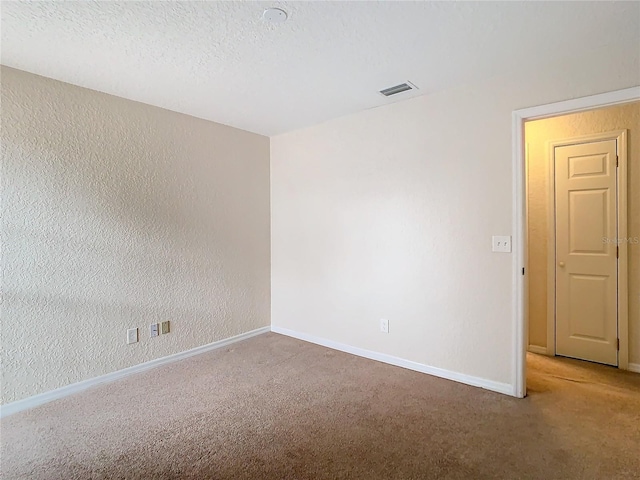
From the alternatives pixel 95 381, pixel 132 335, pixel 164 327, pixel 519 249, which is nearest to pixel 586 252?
pixel 519 249

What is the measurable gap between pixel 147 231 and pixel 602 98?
Result: 3518mm

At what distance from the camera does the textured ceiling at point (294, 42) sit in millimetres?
1703

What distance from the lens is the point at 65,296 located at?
2471mm

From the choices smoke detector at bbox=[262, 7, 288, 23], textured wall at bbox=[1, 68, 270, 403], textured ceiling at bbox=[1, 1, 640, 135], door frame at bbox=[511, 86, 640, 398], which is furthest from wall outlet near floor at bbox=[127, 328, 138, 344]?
door frame at bbox=[511, 86, 640, 398]

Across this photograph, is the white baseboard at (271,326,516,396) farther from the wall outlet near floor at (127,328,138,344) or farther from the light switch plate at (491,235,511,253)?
the wall outlet near floor at (127,328,138,344)

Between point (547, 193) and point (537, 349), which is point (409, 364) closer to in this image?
point (537, 349)

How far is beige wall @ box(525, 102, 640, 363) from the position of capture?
9.25ft

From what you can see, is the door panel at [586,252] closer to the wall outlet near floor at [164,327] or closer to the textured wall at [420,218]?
the textured wall at [420,218]

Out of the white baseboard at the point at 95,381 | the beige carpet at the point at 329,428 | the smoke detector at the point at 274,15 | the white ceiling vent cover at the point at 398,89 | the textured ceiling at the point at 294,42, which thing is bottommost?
the beige carpet at the point at 329,428

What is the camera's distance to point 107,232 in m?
2.67

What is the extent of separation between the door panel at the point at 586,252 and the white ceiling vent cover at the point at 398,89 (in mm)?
1693

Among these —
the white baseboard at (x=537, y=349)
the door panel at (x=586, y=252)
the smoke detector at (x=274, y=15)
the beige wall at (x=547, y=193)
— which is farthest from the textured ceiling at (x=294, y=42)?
the white baseboard at (x=537, y=349)

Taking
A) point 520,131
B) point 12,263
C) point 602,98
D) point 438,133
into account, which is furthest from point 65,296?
point 602,98

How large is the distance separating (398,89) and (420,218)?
3.54 feet
